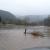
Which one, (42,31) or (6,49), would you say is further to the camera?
(42,31)

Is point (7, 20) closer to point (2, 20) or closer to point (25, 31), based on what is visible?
point (2, 20)

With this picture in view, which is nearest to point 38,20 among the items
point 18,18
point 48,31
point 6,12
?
point 18,18

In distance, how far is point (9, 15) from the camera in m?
6.34

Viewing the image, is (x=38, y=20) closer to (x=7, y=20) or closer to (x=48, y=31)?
(x=7, y=20)

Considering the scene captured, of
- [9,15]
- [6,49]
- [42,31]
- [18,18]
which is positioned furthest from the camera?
Result: [42,31]

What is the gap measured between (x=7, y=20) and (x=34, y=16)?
1.24m

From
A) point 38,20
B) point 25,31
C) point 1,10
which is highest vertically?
point 1,10

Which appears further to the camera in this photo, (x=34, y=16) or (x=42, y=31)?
(x=42, y=31)

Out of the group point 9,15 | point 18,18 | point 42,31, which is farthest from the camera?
point 42,31

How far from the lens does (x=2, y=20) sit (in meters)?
6.39

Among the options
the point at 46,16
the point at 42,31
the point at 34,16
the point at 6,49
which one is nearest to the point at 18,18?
the point at 34,16

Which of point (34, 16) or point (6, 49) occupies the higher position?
point (34, 16)

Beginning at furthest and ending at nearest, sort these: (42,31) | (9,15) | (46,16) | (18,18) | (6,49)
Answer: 1. (42,31)
2. (9,15)
3. (46,16)
4. (18,18)
5. (6,49)

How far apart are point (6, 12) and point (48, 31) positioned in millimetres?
4052
